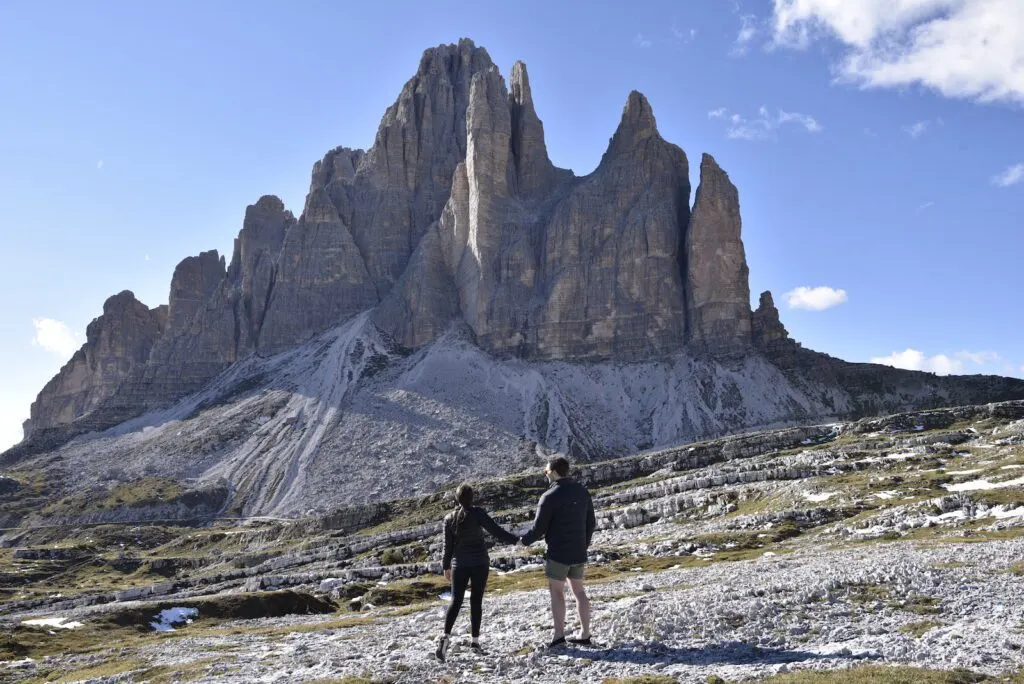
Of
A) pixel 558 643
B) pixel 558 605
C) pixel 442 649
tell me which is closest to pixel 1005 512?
pixel 558 643

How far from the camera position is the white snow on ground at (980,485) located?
60.8 metres

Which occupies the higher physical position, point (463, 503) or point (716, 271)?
point (716, 271)

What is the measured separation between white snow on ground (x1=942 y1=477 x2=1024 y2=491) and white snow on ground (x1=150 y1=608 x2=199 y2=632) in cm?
5696

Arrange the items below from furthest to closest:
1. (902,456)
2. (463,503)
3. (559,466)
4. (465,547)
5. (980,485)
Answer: (902,456) < (980,485) < (463,503) < (465,547) < (559,466)

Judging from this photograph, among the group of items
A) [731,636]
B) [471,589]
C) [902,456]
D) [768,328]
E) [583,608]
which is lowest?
[902,456]

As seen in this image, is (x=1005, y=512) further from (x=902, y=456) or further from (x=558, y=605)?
(x=902, y=456)

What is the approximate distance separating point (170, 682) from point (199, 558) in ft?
365

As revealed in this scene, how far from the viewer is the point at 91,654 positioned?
3198 cm

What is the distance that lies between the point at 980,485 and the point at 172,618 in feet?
198

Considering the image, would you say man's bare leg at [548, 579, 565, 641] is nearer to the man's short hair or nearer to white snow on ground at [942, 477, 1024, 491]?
the man's short hair

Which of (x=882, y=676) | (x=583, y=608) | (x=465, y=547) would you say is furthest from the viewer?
(x=465, y=547)

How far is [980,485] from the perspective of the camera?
63.9m

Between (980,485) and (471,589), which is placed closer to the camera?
(471,589)

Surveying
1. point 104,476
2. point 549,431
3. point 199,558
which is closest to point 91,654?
point 199,558
